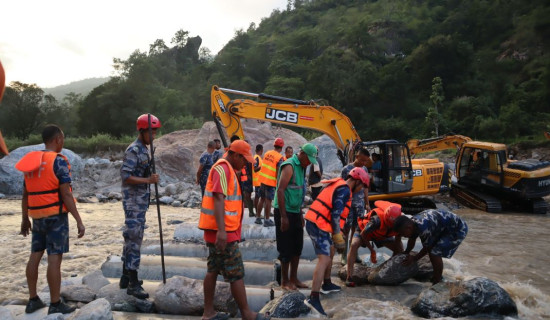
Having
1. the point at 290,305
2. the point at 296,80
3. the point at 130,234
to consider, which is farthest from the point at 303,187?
the point at 296,80

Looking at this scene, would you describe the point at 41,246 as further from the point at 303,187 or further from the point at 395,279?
the point at 395,279

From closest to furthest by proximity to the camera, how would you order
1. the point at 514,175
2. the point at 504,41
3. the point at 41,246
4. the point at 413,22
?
the point at 41,246 → the point at 514,175 → the point at 504,41 → the point at 413,22

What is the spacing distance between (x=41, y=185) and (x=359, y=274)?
12.1ft

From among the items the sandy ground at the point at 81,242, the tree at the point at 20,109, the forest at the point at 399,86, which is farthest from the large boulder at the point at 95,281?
the tree at the point at 20,109

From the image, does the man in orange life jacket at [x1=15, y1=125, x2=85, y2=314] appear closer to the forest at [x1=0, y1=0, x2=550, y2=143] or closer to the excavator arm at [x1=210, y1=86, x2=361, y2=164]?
the excavator arm at [x1=210, y1=86, x2=361, y2=164]

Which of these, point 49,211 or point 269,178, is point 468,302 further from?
point 49,211

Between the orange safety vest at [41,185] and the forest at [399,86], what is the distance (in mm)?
24862

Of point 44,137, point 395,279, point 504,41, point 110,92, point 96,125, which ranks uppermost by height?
point 504,41

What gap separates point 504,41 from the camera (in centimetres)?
3625

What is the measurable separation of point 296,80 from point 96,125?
1689 cm

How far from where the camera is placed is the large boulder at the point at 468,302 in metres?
4.16

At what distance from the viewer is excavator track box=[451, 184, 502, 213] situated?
39.9 feet

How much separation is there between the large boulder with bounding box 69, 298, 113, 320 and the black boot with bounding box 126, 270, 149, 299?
606 mm

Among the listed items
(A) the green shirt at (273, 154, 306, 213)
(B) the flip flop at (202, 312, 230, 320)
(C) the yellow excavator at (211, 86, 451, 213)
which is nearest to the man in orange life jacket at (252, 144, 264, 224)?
(C) the yellow excavator at (211, 86, 451, 213)
